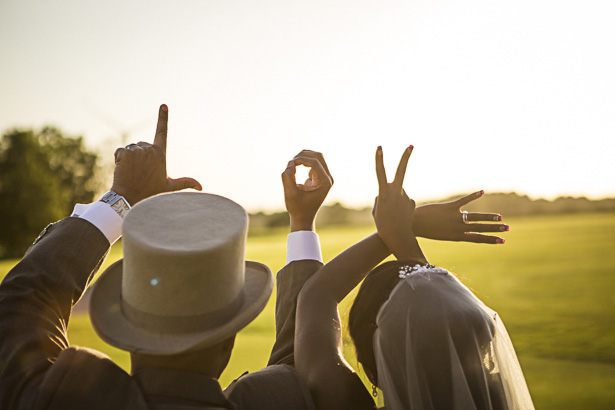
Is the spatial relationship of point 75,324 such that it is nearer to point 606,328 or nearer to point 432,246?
point 606,328

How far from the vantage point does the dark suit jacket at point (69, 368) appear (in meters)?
1.29

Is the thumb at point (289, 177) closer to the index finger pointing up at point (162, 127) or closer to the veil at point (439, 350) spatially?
the index finger pointing up at point (162, 127)

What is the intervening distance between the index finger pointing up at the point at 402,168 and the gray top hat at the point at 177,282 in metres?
0.66

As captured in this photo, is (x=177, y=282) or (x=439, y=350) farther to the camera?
(x=439, y=350)

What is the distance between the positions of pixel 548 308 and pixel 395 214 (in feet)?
27.3

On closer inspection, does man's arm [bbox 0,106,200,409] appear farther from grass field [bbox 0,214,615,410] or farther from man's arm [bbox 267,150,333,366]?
grass field [bbox 0,214,615,410]

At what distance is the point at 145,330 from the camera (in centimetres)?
137

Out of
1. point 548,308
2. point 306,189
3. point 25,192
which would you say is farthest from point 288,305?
point 25,192

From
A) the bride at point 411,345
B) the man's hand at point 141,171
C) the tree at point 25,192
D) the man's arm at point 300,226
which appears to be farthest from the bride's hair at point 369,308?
the tree at point 25,192

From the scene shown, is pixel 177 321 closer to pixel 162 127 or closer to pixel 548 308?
pixel 162 127

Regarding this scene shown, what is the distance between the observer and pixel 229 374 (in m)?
6.29

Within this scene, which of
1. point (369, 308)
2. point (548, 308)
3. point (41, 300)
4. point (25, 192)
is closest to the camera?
point (41, 300)

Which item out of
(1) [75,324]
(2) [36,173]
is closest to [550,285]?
(1) [75,324]

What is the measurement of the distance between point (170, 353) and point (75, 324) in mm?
10290
